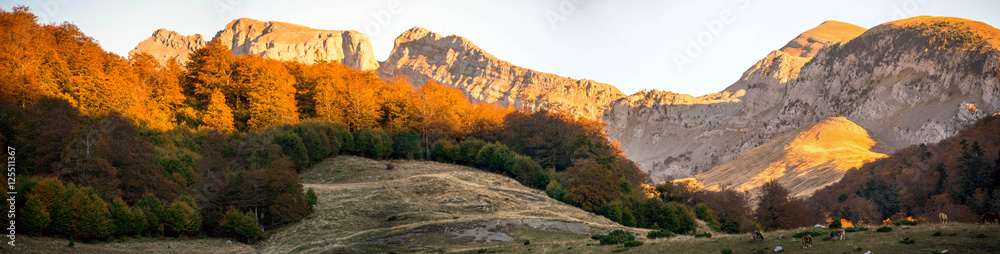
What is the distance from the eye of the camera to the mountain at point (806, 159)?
290 feet

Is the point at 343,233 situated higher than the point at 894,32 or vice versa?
the point at 894,32

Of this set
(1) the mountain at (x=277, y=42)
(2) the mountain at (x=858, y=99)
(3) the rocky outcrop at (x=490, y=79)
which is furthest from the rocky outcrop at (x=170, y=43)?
(2) the mountain at (x=858, y=99)

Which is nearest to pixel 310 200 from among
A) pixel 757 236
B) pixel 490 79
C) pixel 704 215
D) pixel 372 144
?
pixel 757 236

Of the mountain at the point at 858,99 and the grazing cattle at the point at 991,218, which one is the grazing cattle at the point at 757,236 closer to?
the grazing cattle at the point at 991,218

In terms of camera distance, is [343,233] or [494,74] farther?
[494,74]

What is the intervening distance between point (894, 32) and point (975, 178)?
96.7 m

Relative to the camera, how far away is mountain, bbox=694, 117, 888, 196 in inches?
3484

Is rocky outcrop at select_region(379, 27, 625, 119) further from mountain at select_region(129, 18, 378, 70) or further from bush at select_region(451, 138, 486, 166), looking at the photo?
bush at select_region(451, 138, 486, 166)

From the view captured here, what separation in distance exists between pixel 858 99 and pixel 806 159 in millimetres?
43399

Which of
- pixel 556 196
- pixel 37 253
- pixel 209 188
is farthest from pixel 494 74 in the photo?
pixel 37 253

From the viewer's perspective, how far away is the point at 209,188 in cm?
2992

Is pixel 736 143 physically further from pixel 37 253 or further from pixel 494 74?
pixel 37 253

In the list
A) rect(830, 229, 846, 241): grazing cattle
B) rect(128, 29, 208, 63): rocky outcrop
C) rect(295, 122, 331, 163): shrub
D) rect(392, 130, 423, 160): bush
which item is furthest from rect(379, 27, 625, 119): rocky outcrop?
rect(830, 229, 846, 241): grazing cattle

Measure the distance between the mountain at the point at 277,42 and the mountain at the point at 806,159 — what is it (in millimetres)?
132224
